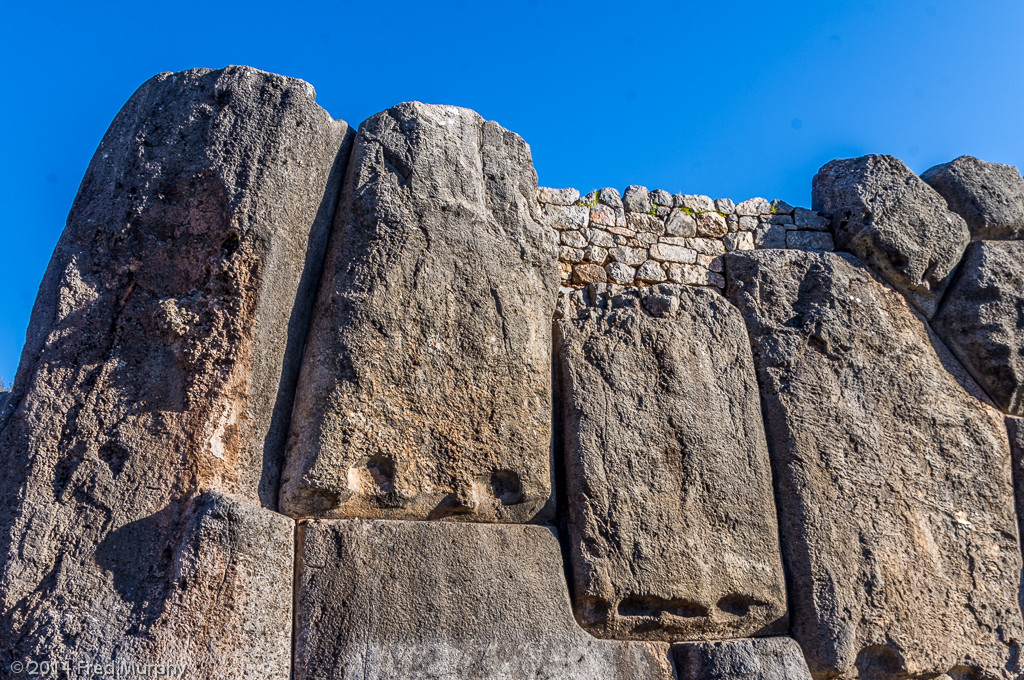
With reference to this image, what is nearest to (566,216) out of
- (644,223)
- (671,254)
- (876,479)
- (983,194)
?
(644,223)

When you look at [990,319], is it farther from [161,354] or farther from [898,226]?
[161,354]

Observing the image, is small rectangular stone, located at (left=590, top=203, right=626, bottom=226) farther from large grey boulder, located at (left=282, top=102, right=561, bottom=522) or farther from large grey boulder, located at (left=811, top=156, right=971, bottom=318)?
large grey boulder, located at (left=811, top=156, right=971, bottom=318)

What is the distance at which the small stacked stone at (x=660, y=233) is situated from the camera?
3.70 m

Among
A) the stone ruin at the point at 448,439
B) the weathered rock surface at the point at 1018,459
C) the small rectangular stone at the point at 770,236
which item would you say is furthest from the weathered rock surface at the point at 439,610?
the small rectangular stone at the point at 770,236

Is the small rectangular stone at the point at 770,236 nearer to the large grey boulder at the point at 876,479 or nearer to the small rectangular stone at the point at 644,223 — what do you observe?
the large grey boulder at the point at 876,479

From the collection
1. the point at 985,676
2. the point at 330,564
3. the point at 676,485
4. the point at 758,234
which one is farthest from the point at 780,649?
the point at 758,234

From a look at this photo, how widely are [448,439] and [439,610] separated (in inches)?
23.7

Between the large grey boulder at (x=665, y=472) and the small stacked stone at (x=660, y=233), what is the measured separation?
313mm

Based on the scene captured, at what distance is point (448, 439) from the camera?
2.82m

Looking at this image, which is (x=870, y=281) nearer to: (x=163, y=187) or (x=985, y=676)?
(x=985, y=676)

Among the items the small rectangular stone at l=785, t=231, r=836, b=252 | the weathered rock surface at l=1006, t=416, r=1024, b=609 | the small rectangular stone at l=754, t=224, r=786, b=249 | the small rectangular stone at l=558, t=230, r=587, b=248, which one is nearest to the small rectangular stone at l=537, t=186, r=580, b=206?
the small rectangular stone at l=558, t=230, r=587, b=248

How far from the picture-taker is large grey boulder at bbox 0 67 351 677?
2.32m

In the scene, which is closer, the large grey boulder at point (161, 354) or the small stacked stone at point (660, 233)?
the large grey boulder at point (161, 354)

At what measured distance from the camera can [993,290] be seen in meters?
3.85
